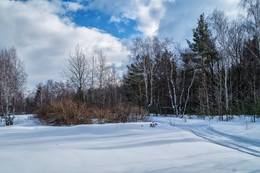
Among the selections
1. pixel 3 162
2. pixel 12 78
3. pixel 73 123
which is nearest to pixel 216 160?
pixel 3 162

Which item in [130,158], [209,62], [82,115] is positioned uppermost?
[209,62]

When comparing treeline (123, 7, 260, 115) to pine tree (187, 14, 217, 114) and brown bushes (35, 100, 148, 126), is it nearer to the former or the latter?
pine tree (187, 14, 217, 114)

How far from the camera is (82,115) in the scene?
729cm

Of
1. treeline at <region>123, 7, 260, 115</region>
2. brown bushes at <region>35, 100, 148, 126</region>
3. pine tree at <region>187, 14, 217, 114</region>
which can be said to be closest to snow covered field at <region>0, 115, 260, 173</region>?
brown bushes at <region>35, 100, 148, 126</region>

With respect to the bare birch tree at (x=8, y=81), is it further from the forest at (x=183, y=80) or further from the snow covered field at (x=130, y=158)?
the snow covered field at (x=130, y=158)

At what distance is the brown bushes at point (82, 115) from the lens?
723 centimetres

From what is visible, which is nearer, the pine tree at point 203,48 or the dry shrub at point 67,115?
the dry shrub at point 67,115

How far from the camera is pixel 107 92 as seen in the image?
23.6 metres

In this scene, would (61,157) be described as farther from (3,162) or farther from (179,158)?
(179,158)

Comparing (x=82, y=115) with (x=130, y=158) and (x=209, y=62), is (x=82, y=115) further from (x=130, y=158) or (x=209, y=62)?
(x=209, y=62)

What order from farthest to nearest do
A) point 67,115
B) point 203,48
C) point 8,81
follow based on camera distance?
1. point 203,48
2. point 8,81
3. point 67,115

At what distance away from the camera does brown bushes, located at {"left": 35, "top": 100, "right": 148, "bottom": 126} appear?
23.7 feet

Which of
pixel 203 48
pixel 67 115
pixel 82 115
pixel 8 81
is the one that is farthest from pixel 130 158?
pixel 203 48

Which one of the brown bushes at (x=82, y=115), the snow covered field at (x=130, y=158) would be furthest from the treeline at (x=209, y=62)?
the snow covered field at (x=130, y=158)
